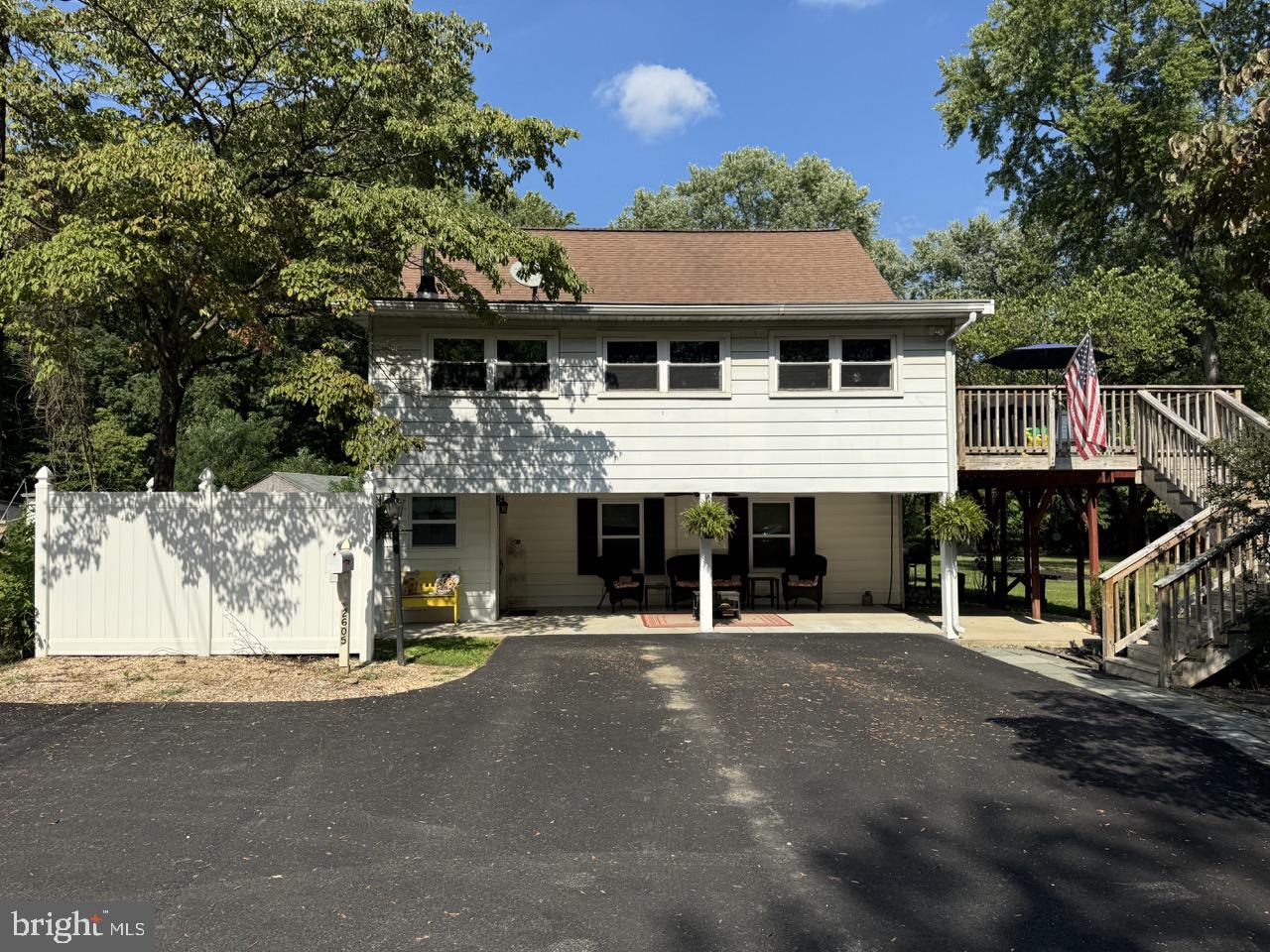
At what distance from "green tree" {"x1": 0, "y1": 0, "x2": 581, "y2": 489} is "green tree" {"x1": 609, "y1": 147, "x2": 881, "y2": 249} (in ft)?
84.2

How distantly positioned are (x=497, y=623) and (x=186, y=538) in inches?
190

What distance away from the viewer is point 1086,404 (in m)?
11.2

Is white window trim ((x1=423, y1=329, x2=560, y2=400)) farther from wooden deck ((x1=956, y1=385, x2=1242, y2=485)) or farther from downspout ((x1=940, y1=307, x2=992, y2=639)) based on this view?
wooden deck ((x1=956, y1=385, x2=1242, y2=485))

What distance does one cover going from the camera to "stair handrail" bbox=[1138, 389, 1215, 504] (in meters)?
10.6

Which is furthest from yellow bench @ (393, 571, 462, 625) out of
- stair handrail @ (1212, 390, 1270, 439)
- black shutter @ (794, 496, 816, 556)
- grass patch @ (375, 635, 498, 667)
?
stair handrail @ (1212, 390, 1270, 439)

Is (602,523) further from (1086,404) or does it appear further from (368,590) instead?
(1086,404)

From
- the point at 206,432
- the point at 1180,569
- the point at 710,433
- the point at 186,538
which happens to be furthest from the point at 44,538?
the point at 206,432

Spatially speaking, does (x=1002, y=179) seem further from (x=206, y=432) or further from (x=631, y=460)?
(x=206, y=432)

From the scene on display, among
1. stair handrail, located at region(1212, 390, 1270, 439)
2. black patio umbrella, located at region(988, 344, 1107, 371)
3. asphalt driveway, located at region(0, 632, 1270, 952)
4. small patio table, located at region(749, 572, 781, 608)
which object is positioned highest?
black patio umbrella, located at region(988, 344, 1107, 371)

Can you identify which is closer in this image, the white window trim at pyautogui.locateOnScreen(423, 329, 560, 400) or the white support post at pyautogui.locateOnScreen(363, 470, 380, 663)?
the white support post at pyautogui.locateOnScreen(363, 470, 380, 663)

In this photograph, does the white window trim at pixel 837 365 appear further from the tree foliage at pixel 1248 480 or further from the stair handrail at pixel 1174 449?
the tree foliage at pixel 1248 480

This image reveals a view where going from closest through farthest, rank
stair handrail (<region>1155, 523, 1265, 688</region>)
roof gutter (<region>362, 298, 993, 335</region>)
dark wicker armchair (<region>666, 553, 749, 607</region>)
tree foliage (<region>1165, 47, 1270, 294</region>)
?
tree foliage (<region>1165, 47, 1270, 294</region>) → stair handrail (<region>1155, 523, 1265, 688</region>) → roof gutter (<region>362, 298, 993, 335</region>) → dark wicker armchair (<region>666, 553, 749, 607</region>)

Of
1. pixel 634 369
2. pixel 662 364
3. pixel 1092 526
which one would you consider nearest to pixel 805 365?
pixel 662 364

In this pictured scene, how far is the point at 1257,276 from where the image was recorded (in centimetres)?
544
